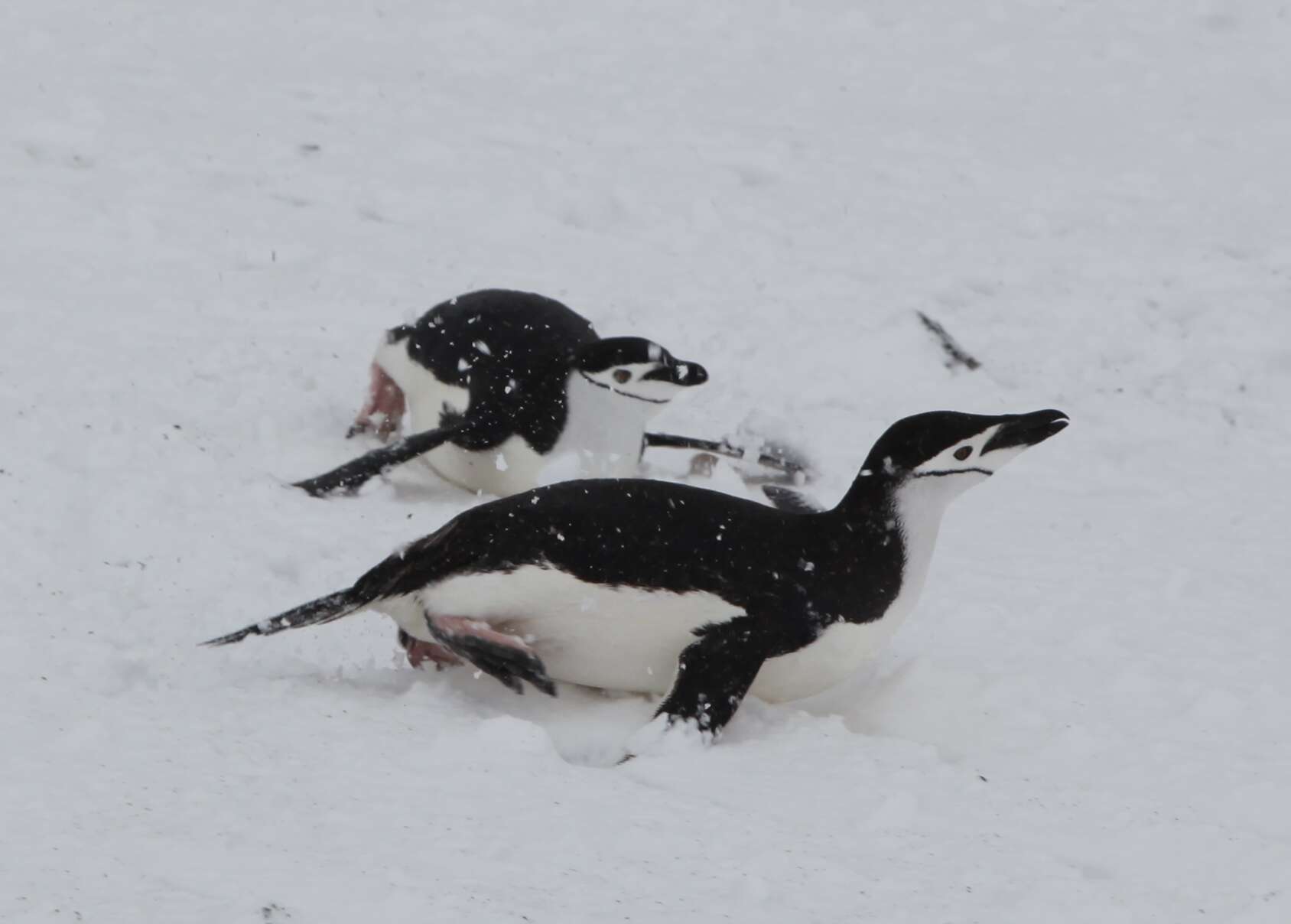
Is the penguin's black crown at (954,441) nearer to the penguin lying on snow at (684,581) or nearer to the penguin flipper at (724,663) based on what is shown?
the penguin lying on snow at (684,581)

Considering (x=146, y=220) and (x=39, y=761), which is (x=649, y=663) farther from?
(x=146, y=220)

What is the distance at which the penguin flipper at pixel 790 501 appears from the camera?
13.6 ft

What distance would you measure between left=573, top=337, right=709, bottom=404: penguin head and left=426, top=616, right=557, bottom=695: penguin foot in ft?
5.40

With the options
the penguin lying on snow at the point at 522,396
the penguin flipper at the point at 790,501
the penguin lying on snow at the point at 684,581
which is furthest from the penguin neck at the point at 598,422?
the penguin lying on snow at the point at 684,581

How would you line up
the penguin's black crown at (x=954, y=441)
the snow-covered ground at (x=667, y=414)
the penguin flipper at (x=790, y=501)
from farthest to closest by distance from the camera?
the penguin flipper at (x=790, y=501) < the penguin's black crown at (x=954, y=441) < the snow-covered ground at (x=667, y=414)

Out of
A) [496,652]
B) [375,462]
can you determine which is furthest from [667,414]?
[496,652]

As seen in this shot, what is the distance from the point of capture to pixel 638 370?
478cm

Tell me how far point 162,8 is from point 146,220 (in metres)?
3.04

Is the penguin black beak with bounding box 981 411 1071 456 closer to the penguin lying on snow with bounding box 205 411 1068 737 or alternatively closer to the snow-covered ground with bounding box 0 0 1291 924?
the penguin lying on snow with bounding box 205 411 1068 737

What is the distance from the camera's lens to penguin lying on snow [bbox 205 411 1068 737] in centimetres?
327

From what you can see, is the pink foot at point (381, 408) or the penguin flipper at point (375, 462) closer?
the penguin flipper at point (375, 462)

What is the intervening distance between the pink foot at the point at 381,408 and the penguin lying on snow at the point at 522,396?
0.45 ft

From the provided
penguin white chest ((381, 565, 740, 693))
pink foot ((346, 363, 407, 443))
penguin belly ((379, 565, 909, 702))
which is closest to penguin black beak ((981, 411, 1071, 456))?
penguin belly ((379, 565, 909, 702))

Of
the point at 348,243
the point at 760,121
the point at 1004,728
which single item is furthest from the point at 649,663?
the point at 760,121
